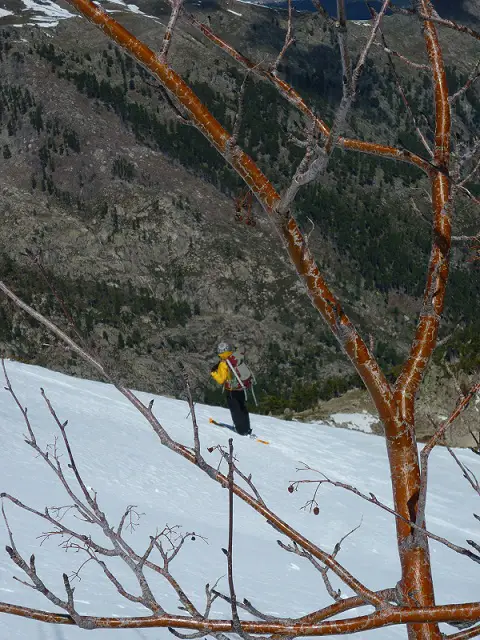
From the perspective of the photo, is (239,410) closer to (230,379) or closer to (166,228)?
(230,379)

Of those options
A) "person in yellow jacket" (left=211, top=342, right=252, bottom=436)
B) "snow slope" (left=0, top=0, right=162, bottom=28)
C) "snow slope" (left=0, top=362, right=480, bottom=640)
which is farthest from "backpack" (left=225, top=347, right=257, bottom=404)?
"snow slope" (left=0, top=0, right=162, bottom=28)

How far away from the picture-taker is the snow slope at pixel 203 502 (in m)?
4.58

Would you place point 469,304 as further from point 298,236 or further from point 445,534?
point 298,236

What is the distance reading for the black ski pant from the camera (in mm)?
11492

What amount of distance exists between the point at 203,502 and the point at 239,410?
381 cm

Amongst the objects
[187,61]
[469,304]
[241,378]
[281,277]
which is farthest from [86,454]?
[187,61]

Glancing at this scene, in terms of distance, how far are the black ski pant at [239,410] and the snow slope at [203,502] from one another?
39 centimetres

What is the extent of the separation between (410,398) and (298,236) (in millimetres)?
535

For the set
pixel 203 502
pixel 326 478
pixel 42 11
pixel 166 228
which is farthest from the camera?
pixel 42 11

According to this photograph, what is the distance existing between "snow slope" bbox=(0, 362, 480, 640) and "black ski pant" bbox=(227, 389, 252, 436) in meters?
0.39

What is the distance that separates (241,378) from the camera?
11.4 metres

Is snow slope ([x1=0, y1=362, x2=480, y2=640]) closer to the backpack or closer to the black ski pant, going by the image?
the black ski pant

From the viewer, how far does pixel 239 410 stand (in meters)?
11.6

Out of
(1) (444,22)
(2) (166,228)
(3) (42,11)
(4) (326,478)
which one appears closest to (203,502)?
(4) (326,478)
